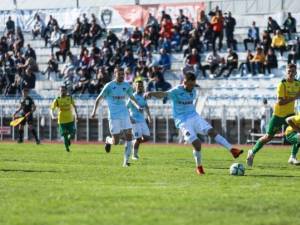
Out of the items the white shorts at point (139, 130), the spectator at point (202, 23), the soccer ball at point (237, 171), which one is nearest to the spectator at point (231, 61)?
the spectator at point (202, 23)

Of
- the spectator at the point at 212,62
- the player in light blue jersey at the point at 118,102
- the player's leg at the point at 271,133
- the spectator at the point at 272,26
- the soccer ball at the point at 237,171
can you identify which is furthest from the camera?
the spectator at the point at 212,62

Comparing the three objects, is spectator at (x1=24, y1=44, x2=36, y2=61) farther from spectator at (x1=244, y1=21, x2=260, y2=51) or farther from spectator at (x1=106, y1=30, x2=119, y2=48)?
spectator at (x1=244, y1=21, x2=260, y2=51)

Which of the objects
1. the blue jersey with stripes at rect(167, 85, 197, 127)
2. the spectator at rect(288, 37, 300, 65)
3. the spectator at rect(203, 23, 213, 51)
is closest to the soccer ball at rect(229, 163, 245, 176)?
the blue jersey with stripes at rect(167, 85, 197, 127)

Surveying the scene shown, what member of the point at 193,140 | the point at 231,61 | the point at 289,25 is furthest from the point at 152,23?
the point at 193,140

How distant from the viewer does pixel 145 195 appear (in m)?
14.9

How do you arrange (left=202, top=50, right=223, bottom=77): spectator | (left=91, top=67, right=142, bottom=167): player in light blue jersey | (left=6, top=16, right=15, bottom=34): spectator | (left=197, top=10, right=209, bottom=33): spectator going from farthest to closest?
(left=6, top=16, right=15, bottom=34): spectator → (left=197, top=10, right=209, bottom=33): spectator → (left=202, top=50, right=223, bottom=77): spectator → (left=91, top=67, right=142, bottom=167): player in light blue jersey

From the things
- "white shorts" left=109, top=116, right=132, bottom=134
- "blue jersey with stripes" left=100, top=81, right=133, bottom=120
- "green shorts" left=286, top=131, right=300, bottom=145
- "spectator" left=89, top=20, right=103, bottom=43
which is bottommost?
"green shorts" left=286, top=131, right=300, bottom=145

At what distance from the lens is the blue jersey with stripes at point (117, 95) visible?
83.1 feet

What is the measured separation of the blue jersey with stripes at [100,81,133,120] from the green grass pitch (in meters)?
2.27

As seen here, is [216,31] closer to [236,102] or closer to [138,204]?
[236,102]

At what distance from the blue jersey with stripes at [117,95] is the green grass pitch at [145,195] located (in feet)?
7.46

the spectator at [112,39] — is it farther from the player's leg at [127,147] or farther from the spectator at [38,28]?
the player's leg at [127,147]

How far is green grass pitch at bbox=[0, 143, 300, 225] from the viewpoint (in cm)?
1206

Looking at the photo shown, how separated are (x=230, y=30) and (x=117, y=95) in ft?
73.0
